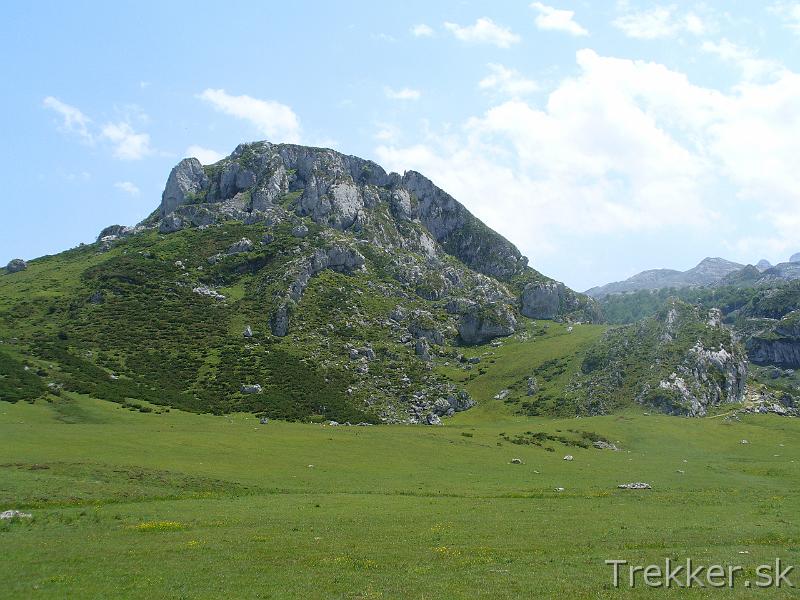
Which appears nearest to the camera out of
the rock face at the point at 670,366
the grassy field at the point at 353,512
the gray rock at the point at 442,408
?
the grassy field at the point at 353,512

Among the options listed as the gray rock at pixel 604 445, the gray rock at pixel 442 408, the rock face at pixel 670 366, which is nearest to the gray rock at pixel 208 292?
the gray rock at pixel 442 408

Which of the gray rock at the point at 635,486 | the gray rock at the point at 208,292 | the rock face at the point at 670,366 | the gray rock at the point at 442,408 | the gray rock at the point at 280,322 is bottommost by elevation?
the gray rock at the point at 442,408

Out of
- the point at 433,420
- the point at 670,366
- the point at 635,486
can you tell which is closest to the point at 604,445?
the point at 635,486

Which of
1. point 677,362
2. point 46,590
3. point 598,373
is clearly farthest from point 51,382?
point 677,362

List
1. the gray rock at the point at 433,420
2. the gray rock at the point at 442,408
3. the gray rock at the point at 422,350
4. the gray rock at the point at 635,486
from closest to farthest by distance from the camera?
the gray rock at the point at 635,486
the gray rock at the point at 433,420
the gray rock at the point at 442,408
the gray rock at the point at 422,350

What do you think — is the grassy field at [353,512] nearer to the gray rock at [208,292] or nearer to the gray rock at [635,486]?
the gray rock at [635,486]

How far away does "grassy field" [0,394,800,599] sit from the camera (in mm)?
21734

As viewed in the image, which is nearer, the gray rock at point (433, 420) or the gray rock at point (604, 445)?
the gray rock at point (604, 445)

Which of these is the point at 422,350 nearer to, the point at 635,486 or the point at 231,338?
the point at 231,338

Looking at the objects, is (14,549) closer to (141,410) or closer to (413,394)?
(141,410)

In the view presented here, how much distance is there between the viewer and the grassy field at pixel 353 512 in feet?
71.3

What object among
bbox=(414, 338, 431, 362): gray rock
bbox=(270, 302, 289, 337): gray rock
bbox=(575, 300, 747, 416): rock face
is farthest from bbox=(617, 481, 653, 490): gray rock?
bbox=(270, 302, 289, 337): gray rock

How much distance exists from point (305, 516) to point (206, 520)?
6141mm

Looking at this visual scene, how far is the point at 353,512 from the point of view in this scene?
121 feet
